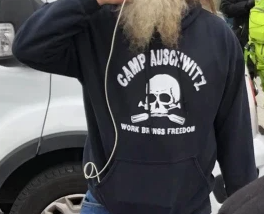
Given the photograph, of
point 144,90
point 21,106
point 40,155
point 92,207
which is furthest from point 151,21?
point 40,155

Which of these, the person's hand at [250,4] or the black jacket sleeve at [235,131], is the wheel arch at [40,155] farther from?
the person's hand at [250,4]

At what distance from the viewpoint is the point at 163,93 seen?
227cm

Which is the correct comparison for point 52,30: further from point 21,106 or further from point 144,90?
point 21,106

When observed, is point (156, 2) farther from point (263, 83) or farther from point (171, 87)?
point (263, 83)

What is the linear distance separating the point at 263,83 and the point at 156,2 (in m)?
4.26

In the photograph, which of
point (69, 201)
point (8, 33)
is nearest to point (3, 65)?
point (8, 33)

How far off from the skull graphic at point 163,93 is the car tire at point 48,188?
57.6 inches

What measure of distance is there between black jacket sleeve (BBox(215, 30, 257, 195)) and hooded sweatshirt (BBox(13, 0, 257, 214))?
0.05 ft

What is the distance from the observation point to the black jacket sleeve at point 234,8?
726cm

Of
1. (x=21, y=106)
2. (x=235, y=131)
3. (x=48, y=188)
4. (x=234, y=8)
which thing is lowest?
(x=234, y=8)

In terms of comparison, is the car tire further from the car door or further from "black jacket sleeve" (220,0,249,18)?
"black jacket sleeve" (220,0,249,18)

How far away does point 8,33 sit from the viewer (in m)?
3.43

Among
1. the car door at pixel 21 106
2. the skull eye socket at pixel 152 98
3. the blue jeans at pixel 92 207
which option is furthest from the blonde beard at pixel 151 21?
the car door at pixel 21 106

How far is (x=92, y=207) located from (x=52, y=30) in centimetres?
69
